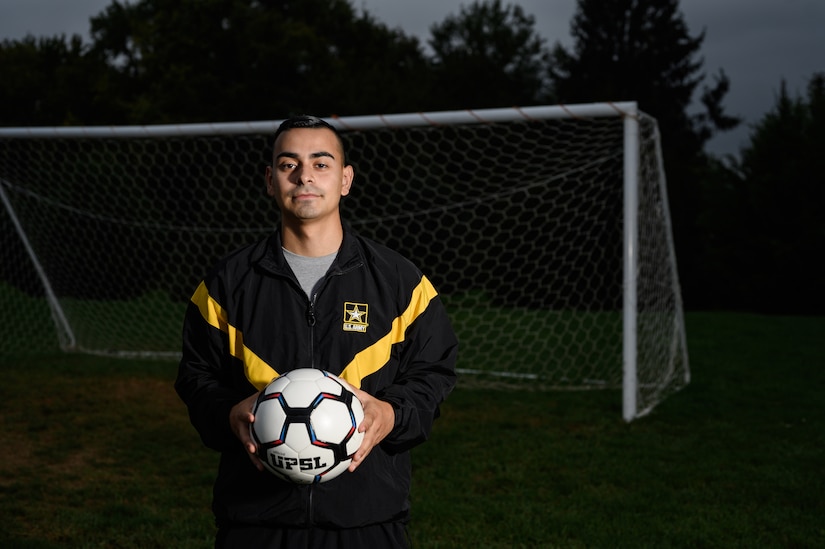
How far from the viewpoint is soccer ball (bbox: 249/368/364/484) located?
1834 mm

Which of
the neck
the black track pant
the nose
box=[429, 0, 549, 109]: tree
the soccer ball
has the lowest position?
the black track pant

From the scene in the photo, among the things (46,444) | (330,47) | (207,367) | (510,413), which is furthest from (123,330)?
(330,47)

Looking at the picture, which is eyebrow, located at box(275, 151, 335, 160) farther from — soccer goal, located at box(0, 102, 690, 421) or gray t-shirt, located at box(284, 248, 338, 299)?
soccer goal, located at box(0, 102, 690, 421)

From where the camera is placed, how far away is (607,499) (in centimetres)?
429

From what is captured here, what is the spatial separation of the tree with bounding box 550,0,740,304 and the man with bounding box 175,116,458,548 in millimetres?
22546

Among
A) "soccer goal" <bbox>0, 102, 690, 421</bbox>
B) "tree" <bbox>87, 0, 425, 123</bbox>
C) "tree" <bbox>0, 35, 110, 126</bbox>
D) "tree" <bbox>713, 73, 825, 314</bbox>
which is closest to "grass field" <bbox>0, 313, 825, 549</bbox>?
"soccer goal" <bbox>0, 102, 690, 421</bbox>

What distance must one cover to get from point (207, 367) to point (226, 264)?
28cm

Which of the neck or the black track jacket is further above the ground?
the neck

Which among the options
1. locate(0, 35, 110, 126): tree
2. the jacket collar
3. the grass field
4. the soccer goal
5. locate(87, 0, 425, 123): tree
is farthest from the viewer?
locate(0, 35, 110, 126): tree

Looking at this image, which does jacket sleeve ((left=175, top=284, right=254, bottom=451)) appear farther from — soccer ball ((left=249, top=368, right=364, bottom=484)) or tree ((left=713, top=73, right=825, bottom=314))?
tree ((left=713, top=73, right=825, bottom=314))

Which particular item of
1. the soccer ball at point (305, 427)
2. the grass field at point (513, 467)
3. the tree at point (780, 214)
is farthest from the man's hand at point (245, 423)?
the tree at point (780, 214)

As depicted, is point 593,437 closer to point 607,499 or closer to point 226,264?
point 607,499

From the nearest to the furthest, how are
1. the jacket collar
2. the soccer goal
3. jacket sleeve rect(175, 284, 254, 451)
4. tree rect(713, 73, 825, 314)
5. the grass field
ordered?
jacket sleeve rect(175, 284, 254, 451), the jacket collar, the grass field, the soccer goal, tree rect(713, 73, 825, 314)

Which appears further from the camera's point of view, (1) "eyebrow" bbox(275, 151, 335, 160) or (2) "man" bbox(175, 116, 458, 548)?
(1) "eyebrow" bbox(275, 151, 335, 160)
